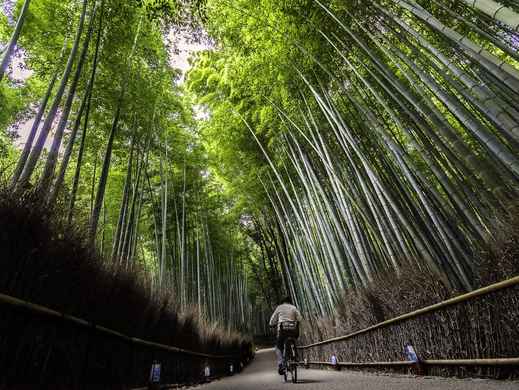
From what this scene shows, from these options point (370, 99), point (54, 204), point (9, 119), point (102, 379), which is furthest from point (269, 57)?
point (9, 119)

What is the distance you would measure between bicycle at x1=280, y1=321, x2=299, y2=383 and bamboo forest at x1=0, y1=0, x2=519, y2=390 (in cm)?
76

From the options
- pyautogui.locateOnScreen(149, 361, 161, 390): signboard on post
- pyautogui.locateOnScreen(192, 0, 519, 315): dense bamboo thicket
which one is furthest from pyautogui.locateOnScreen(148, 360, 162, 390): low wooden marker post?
pyautogui.locateOnScreen(192, 0, 519, 315): dense bamboo thicket

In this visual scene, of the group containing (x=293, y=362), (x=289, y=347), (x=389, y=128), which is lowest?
(x=293, y=362)

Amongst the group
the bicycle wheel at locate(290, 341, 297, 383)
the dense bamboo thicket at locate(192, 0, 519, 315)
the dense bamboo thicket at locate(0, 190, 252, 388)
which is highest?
the dense bamboo thicket at locate(192, 0, 519, 315)

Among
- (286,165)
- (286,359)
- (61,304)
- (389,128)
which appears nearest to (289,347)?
(286,359)

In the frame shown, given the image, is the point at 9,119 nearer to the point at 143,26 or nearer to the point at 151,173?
the point at 151,173

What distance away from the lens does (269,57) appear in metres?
4.18

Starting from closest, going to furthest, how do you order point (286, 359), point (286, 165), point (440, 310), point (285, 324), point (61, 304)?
point (61, 304) → point (440, 310) → point (286, 359) → point (285, 324) → point (286, 165)

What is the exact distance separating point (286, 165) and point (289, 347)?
3.48 metres

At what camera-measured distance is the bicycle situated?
3.53 metres

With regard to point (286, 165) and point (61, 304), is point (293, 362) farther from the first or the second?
point (286, 165)

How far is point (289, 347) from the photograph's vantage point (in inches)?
149

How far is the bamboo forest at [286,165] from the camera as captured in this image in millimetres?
1674

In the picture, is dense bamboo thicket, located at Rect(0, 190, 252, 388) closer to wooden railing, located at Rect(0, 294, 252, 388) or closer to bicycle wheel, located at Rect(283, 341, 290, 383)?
wooden railing, located at Rect(0, 294, 252, 388)
